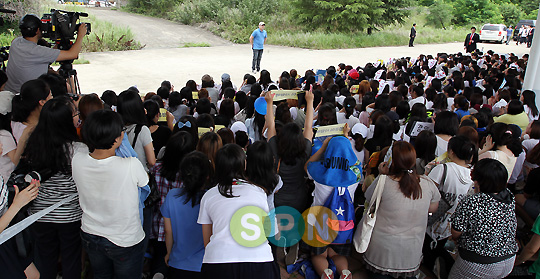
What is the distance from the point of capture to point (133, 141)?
3.11 metres

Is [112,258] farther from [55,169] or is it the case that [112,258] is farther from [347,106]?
[347,106]

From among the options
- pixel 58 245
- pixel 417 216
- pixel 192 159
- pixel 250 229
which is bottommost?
pixel 58 245

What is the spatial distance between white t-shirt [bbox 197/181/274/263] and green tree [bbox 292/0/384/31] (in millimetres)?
21549

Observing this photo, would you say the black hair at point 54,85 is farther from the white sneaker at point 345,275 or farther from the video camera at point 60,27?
the white sneaker at point 345,275

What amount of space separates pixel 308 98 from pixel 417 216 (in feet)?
4.60

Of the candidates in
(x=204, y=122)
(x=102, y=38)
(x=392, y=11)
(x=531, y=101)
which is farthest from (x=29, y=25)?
(x=392, y=11)

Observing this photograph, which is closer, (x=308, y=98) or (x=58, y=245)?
(x=58, y=245)

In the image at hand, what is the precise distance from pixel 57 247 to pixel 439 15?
122 feet

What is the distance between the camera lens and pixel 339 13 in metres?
22.1

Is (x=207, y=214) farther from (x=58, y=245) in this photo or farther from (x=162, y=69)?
(x=162, y=69)

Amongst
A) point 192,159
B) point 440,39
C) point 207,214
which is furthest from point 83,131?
point 440,39

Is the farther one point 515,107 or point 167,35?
point 167,35

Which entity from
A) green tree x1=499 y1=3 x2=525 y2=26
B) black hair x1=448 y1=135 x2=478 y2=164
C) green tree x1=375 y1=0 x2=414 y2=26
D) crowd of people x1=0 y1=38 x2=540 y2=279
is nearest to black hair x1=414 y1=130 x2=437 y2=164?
crowd of people x1=0 y1=38 x2=540 y2=279

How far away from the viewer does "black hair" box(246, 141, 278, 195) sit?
2484mm
